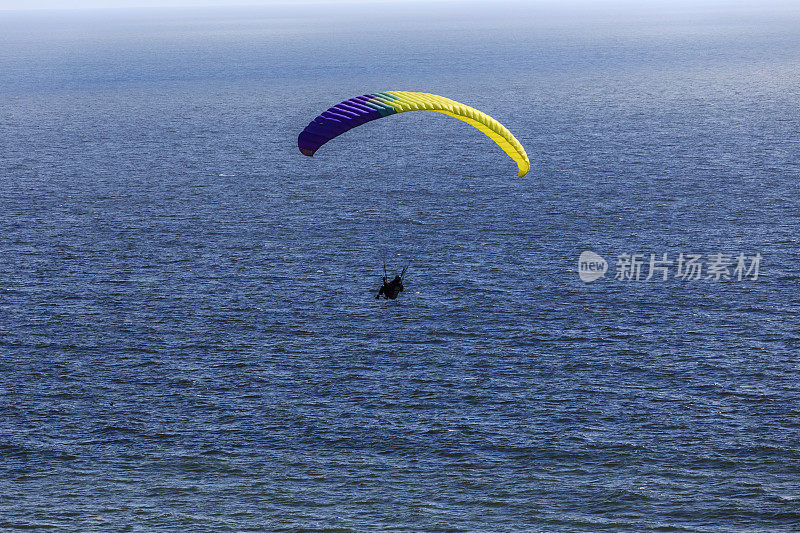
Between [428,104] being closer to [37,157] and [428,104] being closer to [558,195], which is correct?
[558,195]

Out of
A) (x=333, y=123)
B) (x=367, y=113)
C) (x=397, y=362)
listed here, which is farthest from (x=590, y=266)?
(x=333, y=123)

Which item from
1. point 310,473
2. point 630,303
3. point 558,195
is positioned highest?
point 558,195

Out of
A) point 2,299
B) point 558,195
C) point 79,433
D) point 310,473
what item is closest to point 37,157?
point 2,299

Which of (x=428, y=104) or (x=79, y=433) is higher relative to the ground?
(x=428, y=104)

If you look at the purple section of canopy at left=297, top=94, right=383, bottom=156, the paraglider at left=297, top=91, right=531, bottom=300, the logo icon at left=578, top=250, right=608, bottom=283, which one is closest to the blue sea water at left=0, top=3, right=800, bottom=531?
the logo icon at left=578, top=250, right=608, bottom=283

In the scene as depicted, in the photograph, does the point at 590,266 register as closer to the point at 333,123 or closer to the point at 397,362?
the point at 397,362

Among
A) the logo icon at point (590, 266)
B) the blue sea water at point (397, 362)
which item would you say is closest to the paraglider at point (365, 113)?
the blue sea water at point (397, 362)
